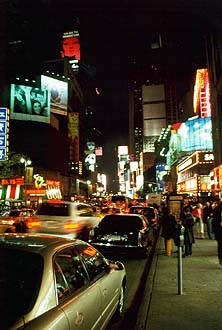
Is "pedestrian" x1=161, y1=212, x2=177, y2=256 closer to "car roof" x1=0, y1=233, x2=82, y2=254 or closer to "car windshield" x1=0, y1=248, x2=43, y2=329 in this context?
"car roof" x1=0, y1=233, x2=82, y2=254

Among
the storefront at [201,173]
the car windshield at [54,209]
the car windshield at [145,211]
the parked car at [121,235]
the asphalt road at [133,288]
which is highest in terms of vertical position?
the storefront at [201,173]

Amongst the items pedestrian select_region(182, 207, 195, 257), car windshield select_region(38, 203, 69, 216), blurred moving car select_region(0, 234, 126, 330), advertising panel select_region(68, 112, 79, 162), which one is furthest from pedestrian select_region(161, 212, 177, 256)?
advertising panel select_region(68, 112, 79, 162)

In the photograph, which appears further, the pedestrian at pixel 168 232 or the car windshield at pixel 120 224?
the pedestrian at pixel 168 232

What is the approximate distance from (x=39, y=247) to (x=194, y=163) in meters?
56.4

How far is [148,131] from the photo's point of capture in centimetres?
17425

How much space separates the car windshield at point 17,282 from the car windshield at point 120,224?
817cm

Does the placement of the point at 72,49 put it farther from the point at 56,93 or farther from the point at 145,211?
the point at 145,211

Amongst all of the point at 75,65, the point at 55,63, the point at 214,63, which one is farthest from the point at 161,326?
the point at 75,65

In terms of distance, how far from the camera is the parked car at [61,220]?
497 inches

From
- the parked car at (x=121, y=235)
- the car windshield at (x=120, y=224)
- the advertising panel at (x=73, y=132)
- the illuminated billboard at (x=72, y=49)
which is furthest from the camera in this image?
the illuminated billboard at (x=72, y=49)

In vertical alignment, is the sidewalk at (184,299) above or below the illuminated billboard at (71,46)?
below

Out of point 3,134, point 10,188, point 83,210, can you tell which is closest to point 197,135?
point 10,188

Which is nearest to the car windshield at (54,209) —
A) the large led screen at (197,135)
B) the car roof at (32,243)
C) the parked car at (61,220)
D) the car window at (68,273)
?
the parked car at (61,220)

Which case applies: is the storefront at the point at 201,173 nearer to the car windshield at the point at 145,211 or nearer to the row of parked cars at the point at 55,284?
the car windshield at the point at 145,211
